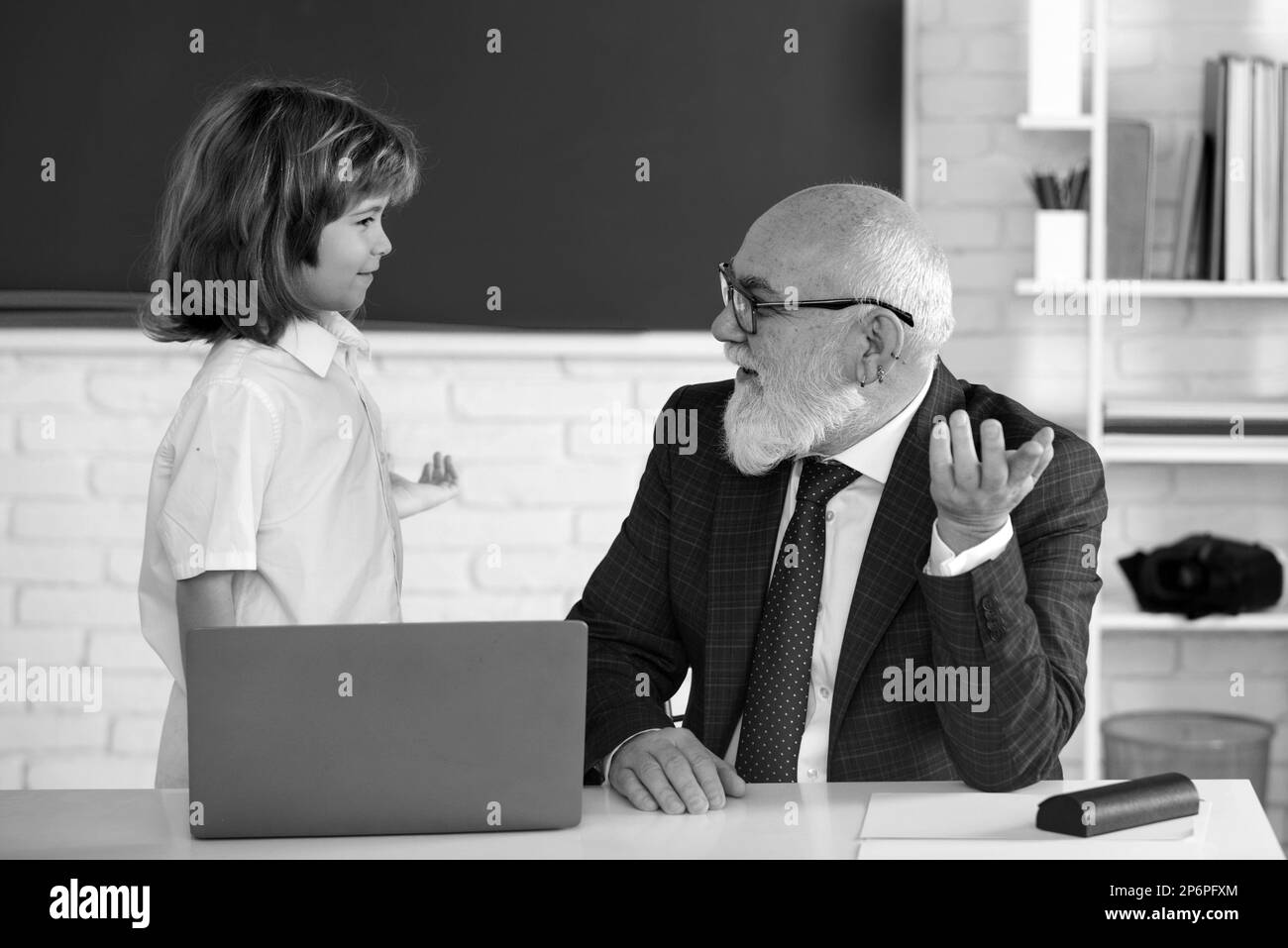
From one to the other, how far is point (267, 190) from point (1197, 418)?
1.85 m

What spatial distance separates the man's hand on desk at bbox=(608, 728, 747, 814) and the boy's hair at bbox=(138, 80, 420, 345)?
2.73ft

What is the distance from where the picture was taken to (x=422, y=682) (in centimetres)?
127

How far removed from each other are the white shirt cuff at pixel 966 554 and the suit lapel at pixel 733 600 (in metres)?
0.31

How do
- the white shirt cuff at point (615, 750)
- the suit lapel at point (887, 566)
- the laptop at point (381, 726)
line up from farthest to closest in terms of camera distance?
the suit lapel at point (887, 566)
the white shirt cuff at point (615, 750)
the laptop at point (381, 726)

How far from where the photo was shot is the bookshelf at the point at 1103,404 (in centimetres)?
284

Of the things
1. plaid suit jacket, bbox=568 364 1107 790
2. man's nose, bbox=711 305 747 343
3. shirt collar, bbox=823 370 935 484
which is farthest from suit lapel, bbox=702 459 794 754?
man's nose, bbox=711 305 747 343

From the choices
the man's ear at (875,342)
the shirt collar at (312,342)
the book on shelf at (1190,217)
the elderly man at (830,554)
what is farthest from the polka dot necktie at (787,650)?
the book on shelf at (1190,217)

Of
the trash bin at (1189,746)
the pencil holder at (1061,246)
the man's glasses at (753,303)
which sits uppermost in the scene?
the pencil holder at (1061,246)

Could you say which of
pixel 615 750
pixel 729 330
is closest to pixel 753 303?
pixel 729 330

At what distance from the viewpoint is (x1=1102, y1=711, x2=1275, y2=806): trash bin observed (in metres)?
2.88

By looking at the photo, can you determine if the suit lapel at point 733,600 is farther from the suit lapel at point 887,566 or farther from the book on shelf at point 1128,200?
the book on shelf at point 1128,200

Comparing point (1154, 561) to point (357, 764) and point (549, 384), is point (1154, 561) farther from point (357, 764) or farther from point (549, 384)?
point (357, 764)

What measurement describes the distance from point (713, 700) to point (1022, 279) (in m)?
1.49
